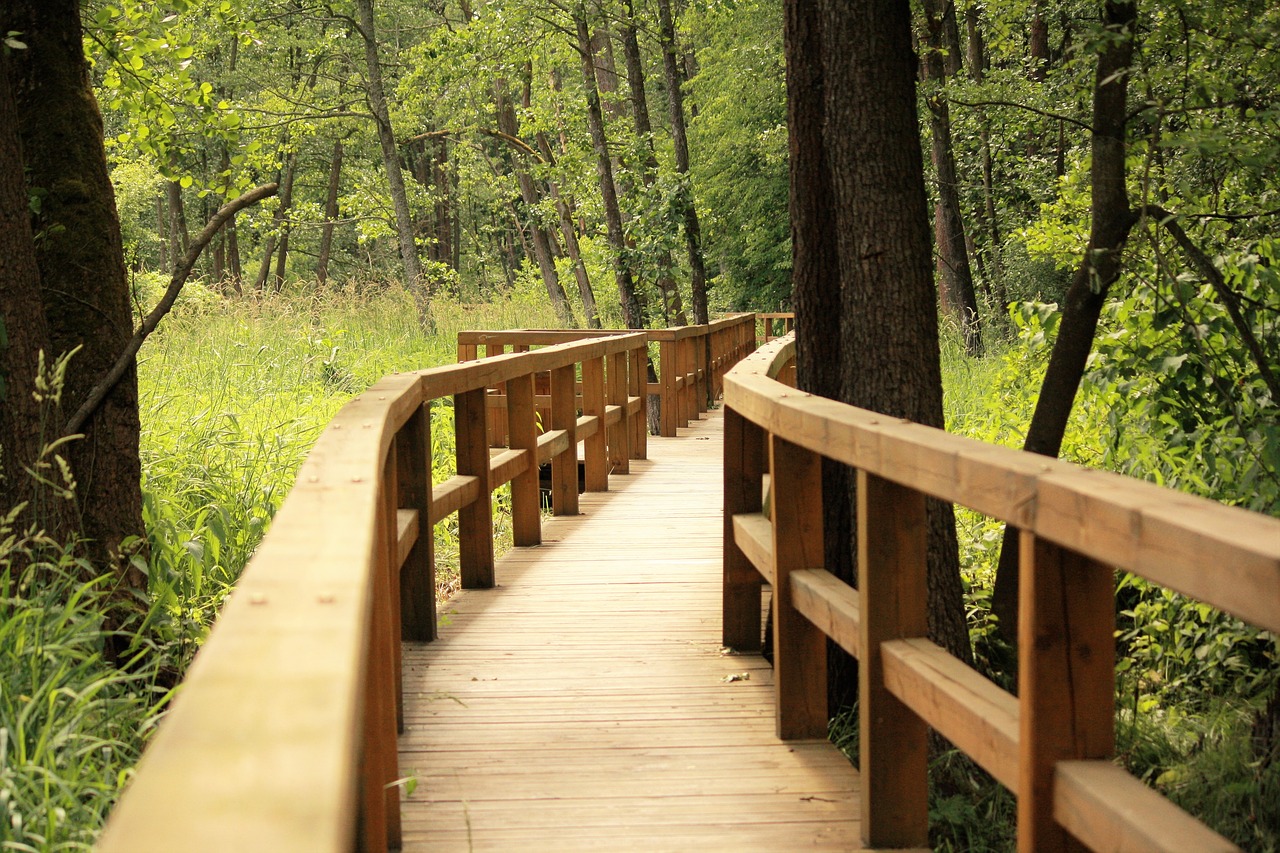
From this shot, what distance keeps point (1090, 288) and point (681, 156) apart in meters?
11.9

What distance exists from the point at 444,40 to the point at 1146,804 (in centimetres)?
1627

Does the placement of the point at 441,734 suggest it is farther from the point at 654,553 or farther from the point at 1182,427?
the point at 1182,427

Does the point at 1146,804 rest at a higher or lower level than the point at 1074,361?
lower

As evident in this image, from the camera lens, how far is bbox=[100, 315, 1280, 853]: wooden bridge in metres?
1.20

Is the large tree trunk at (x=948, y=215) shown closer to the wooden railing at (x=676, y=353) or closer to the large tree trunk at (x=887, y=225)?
the wooden railing at (x=676, y=353)

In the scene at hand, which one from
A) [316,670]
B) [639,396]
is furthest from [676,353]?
[316,670]

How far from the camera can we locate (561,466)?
8.74 m

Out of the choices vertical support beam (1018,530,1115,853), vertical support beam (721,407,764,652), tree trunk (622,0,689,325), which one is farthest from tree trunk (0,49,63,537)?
tree trunk (622,0,689,325)

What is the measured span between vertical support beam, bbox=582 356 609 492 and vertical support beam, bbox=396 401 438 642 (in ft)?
14.3

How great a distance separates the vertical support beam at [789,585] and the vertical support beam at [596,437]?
5.49 metres

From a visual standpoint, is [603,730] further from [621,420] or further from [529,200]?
[529,200]

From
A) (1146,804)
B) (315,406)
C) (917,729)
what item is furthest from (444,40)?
(1146,804)

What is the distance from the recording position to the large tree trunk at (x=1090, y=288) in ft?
18.7

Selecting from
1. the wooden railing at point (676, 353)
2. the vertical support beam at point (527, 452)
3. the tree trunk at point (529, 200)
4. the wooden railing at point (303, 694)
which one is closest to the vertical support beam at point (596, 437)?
the wooden railing at point (676, 353)
